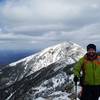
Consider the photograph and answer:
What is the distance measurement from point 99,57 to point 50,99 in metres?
28.2

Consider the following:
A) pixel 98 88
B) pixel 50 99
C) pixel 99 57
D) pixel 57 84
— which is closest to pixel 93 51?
pixel 99 57

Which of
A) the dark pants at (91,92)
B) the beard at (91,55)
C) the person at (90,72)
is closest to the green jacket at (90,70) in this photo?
the person at (90,72)

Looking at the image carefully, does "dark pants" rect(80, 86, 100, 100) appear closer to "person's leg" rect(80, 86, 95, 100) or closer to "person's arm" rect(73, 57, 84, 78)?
"person's leg" rect(80, 86, 95, 100)

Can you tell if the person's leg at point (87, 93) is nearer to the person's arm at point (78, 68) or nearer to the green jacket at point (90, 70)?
the green jacket at point (90, 70)

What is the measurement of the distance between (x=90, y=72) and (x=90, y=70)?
11 cm

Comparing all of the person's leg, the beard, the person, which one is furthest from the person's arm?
the person's leg

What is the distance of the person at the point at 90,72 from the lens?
19.9 m

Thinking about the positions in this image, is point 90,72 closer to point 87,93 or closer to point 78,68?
point 78,68

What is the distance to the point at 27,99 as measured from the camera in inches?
7825

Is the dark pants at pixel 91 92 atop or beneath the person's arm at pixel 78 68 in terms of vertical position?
beneath

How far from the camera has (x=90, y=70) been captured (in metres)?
20.0

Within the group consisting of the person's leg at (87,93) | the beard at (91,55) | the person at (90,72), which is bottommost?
the person's leg at (87,93)

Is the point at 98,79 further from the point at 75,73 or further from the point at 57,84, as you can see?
the point at 57,84

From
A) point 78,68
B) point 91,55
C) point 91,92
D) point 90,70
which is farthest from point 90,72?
point 91,92
